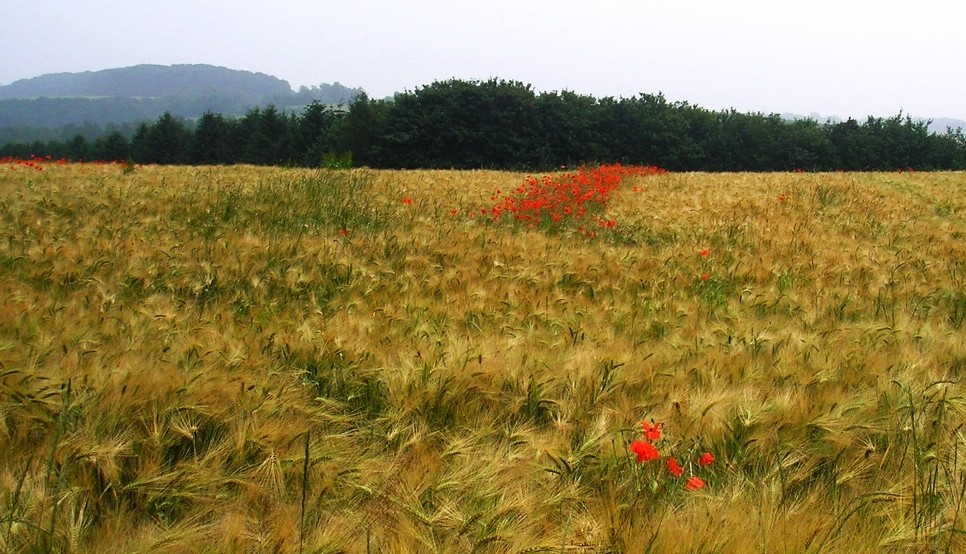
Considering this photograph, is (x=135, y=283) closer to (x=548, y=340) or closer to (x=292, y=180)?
(x=548, y=340)

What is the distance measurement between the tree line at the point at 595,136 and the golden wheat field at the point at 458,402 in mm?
31556

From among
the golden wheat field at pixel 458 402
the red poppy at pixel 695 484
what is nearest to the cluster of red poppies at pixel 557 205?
the golden wheat field at pixel 458 402

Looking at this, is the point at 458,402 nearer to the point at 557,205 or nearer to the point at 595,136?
the point at 557,205

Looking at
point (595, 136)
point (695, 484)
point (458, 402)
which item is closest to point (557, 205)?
point (458, 402)

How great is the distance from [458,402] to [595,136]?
39847 mm

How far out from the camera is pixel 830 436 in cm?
182

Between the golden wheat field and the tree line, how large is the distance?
1242 inches

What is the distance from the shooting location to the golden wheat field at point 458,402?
1.30 m

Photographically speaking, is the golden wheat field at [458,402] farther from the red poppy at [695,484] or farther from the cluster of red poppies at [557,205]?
the cluster of red poppies at [557,205]

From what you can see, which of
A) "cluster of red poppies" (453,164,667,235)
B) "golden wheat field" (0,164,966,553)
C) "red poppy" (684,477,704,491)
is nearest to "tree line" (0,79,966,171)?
"cluster of red poppies" (453,164,667,235)

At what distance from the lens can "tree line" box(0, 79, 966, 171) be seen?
37.5 metres

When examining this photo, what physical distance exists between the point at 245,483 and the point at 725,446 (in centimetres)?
148

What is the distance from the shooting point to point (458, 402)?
2039mm

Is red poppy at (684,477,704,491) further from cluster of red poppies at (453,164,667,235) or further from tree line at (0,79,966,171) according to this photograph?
tree line at (0,79,966,171)
